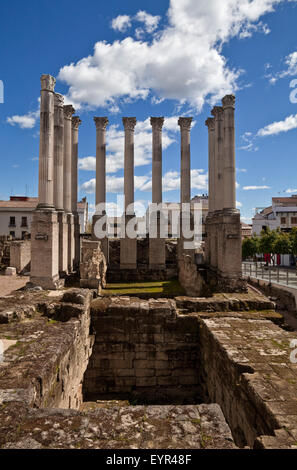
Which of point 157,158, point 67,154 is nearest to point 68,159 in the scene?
point 67,154

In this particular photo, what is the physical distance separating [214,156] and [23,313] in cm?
1405

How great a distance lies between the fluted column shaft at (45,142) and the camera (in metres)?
12.4

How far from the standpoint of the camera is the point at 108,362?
365 inches

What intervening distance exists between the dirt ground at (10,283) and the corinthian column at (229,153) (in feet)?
38.4

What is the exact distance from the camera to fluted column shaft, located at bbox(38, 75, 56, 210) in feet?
40.5

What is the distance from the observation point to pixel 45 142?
12.4 metres

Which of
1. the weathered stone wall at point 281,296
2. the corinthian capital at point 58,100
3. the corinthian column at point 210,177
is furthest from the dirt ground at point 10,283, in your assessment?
the weathered stone wall at point 281,296

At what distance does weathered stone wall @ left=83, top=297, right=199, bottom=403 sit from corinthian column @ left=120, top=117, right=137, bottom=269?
270 inches

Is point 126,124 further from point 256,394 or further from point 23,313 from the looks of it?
point 256,394

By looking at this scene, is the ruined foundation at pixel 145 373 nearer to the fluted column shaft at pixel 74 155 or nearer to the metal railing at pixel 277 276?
the metal railing at pixel 277 276

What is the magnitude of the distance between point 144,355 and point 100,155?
12.3 metres

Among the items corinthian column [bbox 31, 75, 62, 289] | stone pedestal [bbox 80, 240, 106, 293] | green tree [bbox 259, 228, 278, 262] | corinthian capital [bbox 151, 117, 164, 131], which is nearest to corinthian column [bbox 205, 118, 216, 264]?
corinthian capital [bbox 151, 117, 164, 131]

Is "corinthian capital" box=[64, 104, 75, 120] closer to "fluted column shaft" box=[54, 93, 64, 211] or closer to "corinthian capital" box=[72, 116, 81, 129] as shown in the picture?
"corinthian capital" box=[72, 116, 81, 129]
